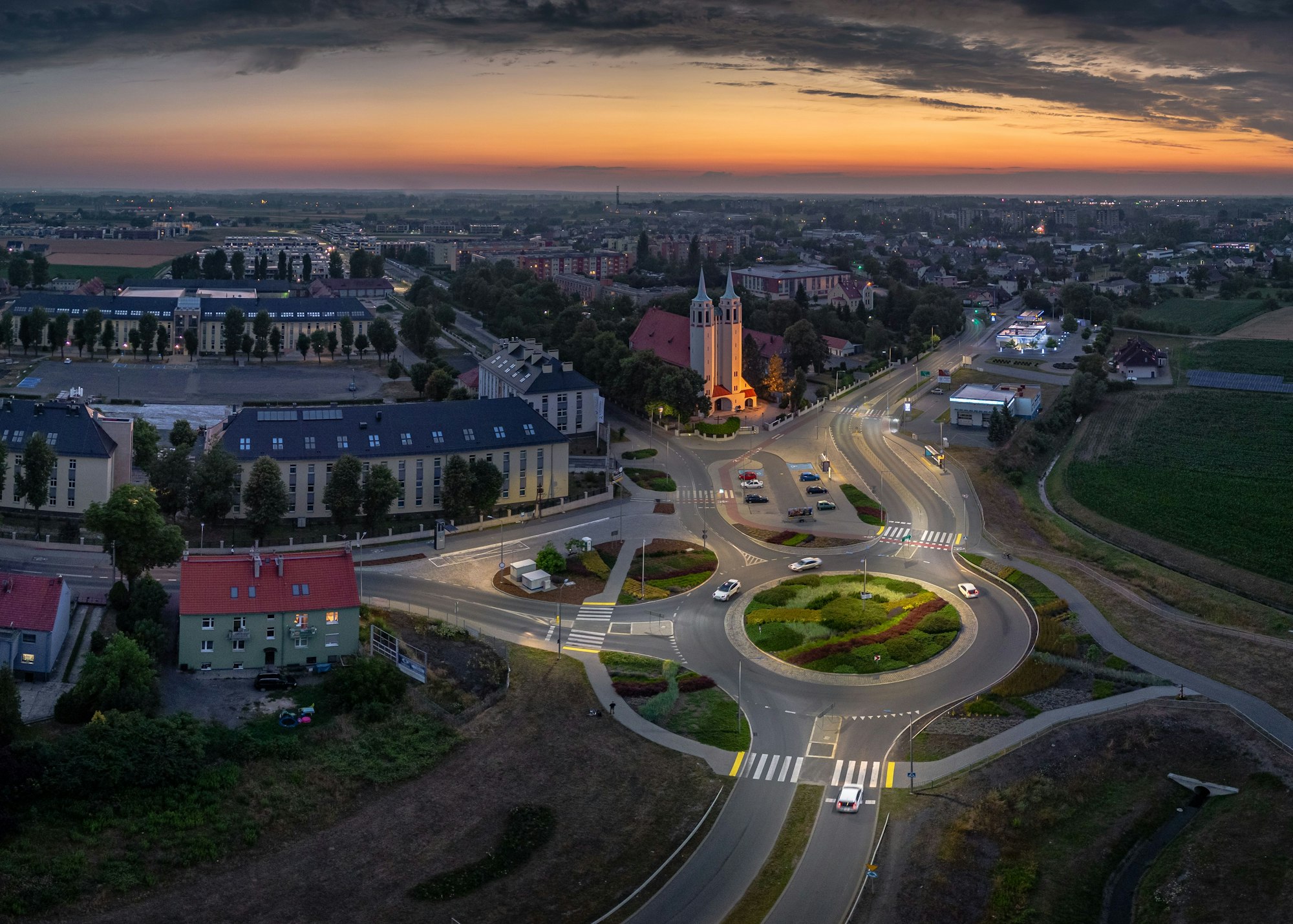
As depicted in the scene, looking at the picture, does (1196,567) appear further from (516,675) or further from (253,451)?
(253,451)

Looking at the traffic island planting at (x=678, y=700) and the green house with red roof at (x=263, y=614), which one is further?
the green house with red roof at (x=263, y=614)

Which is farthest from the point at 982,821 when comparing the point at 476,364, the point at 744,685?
the point at 476,364

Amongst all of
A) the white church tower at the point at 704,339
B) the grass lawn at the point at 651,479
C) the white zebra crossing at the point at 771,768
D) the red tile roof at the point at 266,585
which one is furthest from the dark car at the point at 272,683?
the white church tower at the point at 704,339

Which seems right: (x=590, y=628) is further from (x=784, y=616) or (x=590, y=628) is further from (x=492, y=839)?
(x=492, y=839)

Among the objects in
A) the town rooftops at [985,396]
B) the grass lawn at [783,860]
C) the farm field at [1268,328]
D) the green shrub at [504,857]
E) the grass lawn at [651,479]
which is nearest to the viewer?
the grass lawn at [783,860]

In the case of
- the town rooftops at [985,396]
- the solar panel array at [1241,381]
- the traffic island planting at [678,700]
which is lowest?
the traffic island planting at [678,700]

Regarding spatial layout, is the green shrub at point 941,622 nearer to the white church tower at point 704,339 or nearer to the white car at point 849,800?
the white car at point 849,800
